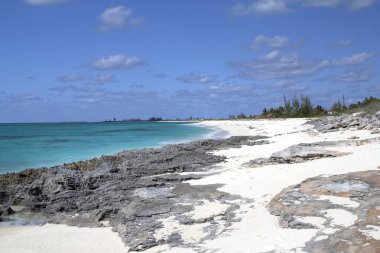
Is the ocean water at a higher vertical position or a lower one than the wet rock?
lower

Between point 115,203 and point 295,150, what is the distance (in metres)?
6.26

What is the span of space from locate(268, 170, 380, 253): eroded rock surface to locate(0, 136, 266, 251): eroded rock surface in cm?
124

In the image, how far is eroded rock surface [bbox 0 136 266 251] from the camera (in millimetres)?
7676

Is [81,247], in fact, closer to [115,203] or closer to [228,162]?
[115,203]

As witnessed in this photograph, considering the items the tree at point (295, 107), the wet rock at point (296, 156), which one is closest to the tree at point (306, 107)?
the tree at point (295, 107)

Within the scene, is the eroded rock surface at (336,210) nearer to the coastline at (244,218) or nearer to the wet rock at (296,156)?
the coastline at (244,218)

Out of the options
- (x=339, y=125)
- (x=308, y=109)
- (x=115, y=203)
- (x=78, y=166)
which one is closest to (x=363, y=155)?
(x=115, y=203)

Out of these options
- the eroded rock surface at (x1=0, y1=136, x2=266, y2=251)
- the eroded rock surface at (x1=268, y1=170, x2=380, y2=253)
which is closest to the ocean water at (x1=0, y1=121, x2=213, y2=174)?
the eroded rock surface at (x1=0, y1=136, x2=266, y2=251)

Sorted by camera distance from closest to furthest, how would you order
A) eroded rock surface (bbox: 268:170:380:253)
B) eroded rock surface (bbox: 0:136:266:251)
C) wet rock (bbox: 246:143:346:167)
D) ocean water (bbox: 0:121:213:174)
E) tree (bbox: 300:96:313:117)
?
eroded rock surface (bbox: 268:170:380:253) → eroded rock surface (bbox: 0:136:266:251) → wet rock (bbox: 246:143:346:167) → ocean water (bbox: 0:121:213:174) → tree (bbox: 300:96:313:117)

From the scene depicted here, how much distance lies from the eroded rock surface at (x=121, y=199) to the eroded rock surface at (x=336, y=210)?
1244 mm

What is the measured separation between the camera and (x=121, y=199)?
9.85 meters

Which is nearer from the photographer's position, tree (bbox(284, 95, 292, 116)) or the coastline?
the coastline

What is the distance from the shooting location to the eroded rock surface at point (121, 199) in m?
7.68

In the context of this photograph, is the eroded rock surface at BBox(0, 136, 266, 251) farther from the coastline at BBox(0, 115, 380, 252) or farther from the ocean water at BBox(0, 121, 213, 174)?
the ocean water at BBox(0, 121, 213, 174)
